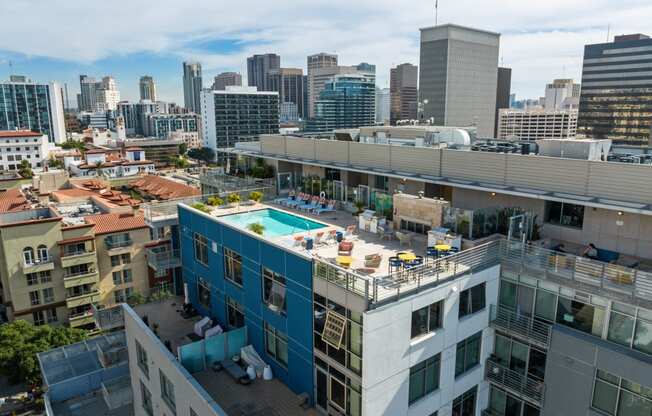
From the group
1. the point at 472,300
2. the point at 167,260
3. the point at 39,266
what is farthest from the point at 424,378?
the point at 39,266

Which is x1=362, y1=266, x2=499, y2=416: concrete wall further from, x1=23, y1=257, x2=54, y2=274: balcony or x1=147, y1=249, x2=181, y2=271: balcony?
x1=23, y1=257, x2=54, y2=274: balcony

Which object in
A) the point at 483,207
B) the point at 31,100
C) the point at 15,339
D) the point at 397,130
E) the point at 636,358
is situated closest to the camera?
the point at 636,358

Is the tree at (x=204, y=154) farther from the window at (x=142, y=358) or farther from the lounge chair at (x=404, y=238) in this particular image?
the lounge chair at (x=404, y=238)

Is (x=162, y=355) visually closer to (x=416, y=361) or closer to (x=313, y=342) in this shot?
(x=313, y=342)

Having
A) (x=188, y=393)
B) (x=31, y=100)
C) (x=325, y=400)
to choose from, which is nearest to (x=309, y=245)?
(x=325, y=400)

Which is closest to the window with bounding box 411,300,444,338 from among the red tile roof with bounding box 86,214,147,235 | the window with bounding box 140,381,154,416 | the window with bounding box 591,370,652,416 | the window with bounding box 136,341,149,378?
the window with bounding box 591,370,652,416
